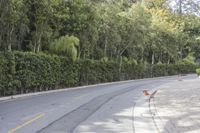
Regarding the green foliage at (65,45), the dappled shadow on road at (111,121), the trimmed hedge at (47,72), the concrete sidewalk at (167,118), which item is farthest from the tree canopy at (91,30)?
the concrete sidewalk at (167,118)

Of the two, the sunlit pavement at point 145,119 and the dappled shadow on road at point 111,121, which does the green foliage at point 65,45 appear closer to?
the sunlit pavement at point 145,119

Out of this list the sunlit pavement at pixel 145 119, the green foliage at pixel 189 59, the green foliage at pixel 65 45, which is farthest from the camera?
the green foliage at pixel 189 59

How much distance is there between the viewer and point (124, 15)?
50.2 metres

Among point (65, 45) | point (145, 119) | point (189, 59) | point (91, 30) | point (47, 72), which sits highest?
point (91, 30)

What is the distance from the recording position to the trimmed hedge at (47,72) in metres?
25.2

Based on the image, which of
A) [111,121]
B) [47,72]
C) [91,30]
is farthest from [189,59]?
[111,121]

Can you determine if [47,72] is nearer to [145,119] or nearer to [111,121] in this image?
[145,119]

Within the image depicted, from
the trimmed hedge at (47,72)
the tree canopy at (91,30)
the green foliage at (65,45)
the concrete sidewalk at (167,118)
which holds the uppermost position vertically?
the tree canopy at (91,30)

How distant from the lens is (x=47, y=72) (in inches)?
1235

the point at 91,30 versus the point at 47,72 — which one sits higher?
the point at 91,30

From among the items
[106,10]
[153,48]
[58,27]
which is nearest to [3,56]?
[58,27]

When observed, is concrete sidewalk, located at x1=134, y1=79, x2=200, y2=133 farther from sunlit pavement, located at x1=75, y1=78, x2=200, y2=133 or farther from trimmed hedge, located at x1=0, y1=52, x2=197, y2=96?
trimmed hedge, located at x1=0, y1=52, x2=197, y2=96

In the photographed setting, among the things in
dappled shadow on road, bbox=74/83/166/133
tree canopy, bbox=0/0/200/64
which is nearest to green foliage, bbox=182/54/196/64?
tree canopy, bbox=0/0/200/64

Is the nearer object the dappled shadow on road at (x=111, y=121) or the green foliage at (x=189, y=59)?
the dappled shadow on road at (x=111, y=121)
